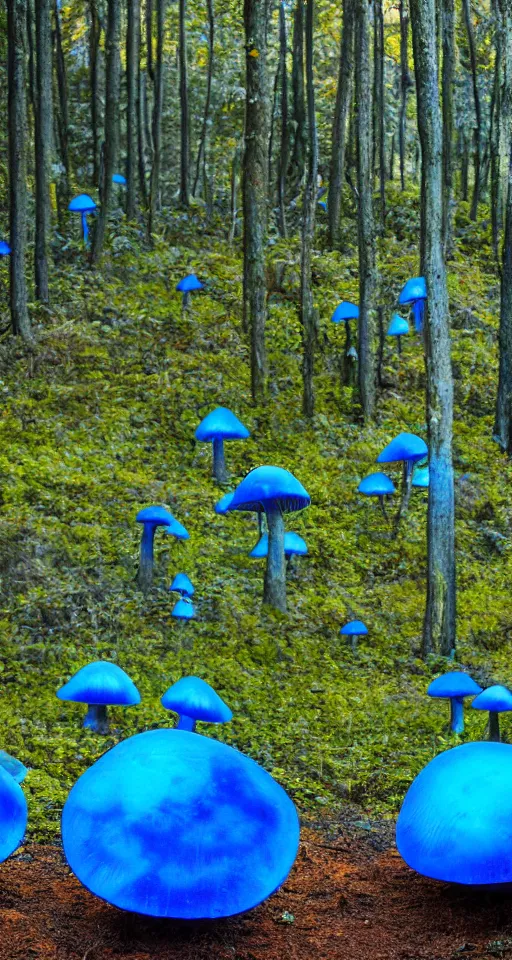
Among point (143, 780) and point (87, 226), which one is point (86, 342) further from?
Result: point (143, 780)

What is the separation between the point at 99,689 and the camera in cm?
714

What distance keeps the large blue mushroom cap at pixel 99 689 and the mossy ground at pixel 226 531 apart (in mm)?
638

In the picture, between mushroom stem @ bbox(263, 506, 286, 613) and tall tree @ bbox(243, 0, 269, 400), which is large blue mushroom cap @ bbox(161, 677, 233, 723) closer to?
mushroom stem @ bbox(263, 506, 286, 613)

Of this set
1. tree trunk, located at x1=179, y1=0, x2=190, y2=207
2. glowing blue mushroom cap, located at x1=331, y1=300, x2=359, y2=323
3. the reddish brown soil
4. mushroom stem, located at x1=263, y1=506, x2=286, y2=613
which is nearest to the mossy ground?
mushroom stem, located at x1=263, y1=506, x2=286, y2=613

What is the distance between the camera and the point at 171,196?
24.5 m

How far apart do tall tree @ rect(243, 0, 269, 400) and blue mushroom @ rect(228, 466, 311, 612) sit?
190 inches

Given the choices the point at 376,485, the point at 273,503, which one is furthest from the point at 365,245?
the point at 273,503

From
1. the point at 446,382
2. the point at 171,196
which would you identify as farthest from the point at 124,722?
the point at 171,196

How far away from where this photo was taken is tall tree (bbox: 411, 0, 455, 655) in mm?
10594

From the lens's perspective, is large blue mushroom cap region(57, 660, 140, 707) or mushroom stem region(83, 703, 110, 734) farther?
mushroom stem region(83, 703, 110, 734)

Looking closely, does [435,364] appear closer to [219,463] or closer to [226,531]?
[226,531]

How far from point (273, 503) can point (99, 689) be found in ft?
12.2

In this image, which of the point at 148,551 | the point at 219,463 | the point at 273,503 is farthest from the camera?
the point at 219,463

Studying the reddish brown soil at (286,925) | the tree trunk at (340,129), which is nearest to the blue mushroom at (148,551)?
the reddish brown soil at (286,925)
